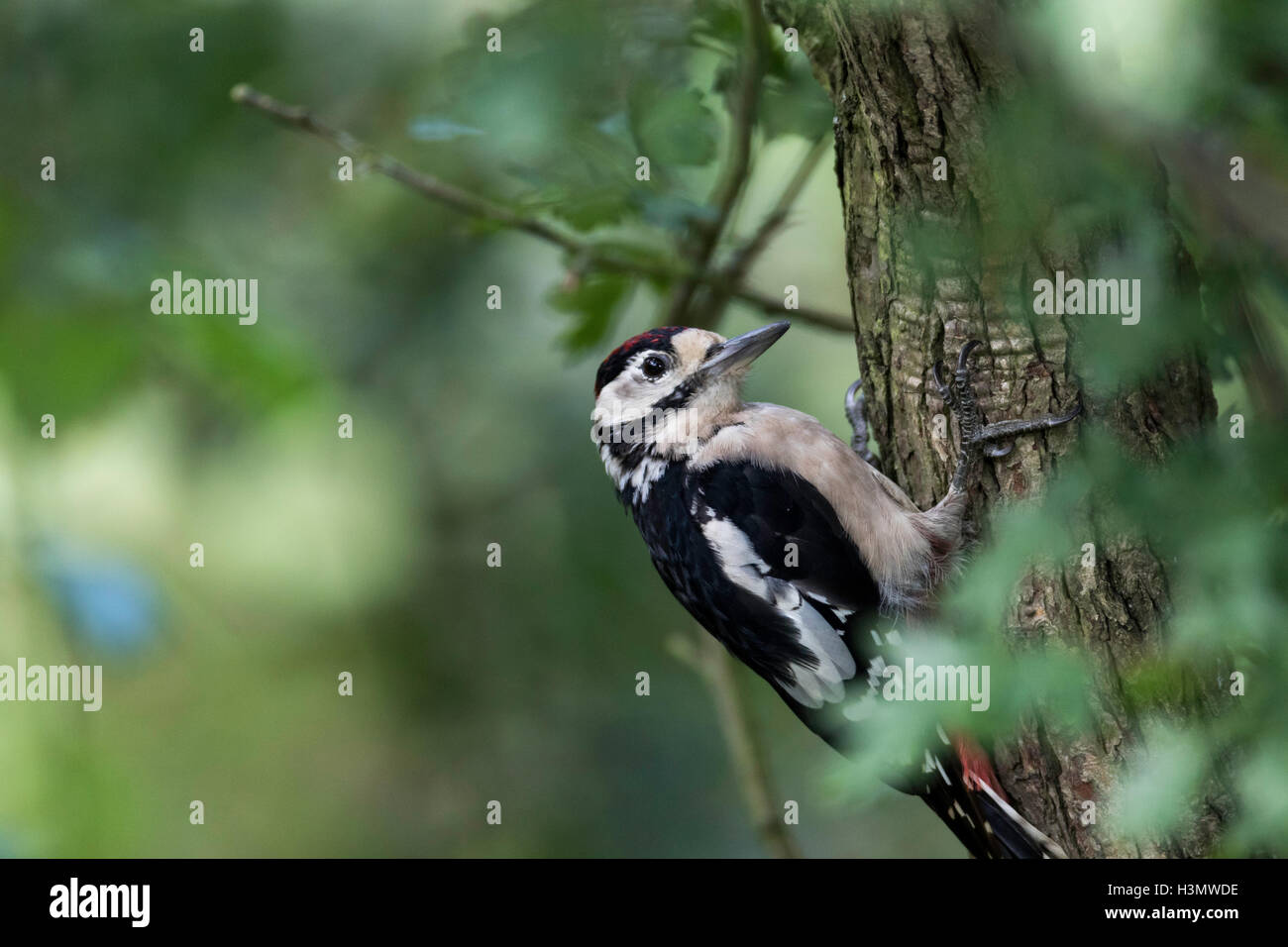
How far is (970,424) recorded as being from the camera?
8.73ft

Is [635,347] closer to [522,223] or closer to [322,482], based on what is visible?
[522,223]

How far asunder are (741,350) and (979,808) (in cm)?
131

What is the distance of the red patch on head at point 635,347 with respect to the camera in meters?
3.31

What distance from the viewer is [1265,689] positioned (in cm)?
117

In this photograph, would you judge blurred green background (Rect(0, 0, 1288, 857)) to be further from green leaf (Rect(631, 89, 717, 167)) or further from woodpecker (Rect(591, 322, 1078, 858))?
woodpecker (Rect(591, 322, 1078, 858))

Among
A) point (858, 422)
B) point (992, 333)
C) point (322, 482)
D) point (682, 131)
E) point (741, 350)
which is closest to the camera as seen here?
point (992, 333)

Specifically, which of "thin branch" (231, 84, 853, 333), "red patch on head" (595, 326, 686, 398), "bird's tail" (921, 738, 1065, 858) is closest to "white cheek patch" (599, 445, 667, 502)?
"red patch on head" (595, 326, 686, 398)

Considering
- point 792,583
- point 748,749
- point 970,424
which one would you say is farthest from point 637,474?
point 970,424

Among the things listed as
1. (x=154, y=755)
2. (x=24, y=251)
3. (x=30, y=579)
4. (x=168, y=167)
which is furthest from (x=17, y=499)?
(x=154, y=755)

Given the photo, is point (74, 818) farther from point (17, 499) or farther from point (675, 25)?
point (675, 25)

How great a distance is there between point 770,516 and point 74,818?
208 centimetres

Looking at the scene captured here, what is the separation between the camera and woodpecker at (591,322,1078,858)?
2912 mm

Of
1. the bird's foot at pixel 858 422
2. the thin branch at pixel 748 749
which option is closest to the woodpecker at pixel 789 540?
the bird's foot at pixel 858 422

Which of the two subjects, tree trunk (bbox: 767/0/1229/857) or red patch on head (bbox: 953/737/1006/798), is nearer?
tree trunk (bbox: 767/0/1229/857)
